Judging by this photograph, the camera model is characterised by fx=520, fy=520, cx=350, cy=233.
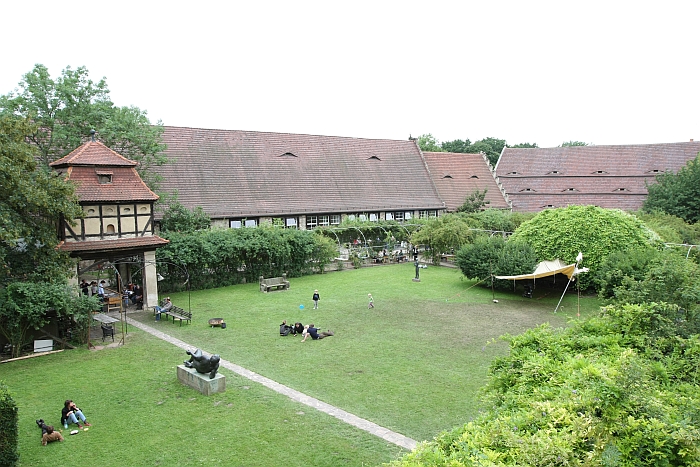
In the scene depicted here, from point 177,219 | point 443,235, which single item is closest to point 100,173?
point 177,219

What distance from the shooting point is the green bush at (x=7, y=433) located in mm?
9414

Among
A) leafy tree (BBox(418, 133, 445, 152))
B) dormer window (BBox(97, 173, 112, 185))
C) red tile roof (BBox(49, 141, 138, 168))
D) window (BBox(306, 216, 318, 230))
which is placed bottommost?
window (BBox(306, 216, 318, 230))

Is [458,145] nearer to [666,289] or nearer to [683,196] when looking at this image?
[683,196]

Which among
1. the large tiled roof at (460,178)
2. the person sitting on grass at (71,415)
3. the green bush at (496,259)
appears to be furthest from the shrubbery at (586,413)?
the large tiled roof at (460,178)

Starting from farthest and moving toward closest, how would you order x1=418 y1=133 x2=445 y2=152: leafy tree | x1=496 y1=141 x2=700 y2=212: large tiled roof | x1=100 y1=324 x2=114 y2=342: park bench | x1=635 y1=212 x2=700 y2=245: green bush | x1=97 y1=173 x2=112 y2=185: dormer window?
1. x1=418 y1=133 x2=445 y2=152: leafy tree
2. x1=496 y1=141 x2=700 y2=212: large tiled roof
3. x1=635 y1=212 x2=700 y2=245: green bush
4. x1=97 y1=173 x2=112 y2=185: dormer window
5. x1=100 y1=324 x2=114 y2=342: park bench

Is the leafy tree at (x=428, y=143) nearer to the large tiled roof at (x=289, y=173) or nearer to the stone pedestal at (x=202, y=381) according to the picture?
the large tiled roof at (x=289, y=173)

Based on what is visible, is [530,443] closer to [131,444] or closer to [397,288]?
[131,444]

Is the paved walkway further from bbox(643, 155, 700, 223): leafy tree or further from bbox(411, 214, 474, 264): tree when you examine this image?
bbox(643, 155, 700, 223): leafy tree

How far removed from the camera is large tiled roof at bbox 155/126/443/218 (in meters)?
33.8

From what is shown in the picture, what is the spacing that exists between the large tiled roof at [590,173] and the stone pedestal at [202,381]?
43.4 metres

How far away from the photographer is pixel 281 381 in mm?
14156

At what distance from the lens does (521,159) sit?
54875mm

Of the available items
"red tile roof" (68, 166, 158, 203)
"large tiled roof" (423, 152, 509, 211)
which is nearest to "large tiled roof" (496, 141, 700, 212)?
"large tiled roof" (423, 152, 509, 211)

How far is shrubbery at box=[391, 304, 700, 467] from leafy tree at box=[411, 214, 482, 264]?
2430 centimetres
